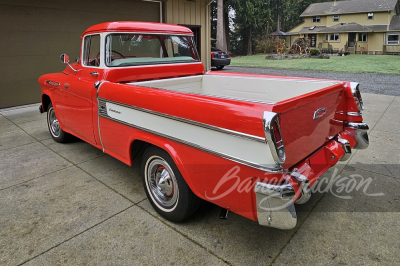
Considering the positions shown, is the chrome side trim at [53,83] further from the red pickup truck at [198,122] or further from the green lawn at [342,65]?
the green lawn at [342,65]

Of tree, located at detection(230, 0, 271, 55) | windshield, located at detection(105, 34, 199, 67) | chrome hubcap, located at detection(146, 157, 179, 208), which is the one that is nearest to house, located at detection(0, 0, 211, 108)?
windshield, located at detection(105, 34, 199, 67)

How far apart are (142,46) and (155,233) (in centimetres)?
253

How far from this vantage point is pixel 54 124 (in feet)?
16.1

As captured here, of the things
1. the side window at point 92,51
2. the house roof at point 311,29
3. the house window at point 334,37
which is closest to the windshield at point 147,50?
the side window at point 92,51

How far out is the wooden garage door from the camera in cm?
747

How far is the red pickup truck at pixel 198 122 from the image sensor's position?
1948mm

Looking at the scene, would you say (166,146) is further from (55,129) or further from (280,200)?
(55,129)

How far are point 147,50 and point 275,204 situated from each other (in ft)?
9.59

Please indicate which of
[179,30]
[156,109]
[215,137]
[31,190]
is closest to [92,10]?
[179,30]

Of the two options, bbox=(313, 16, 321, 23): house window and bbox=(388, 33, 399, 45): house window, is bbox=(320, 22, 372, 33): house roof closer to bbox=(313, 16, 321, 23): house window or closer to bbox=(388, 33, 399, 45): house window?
bbox=(388, 33, 399, 45): house window

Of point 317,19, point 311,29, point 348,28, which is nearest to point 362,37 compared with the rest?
point 348,28

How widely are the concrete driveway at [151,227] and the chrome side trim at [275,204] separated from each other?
19.3 inches

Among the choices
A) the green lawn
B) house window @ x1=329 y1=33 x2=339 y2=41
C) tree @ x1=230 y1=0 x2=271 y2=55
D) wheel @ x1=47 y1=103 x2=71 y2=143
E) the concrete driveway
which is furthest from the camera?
tree @ x1=230 y1=0 x2=271 y2=55

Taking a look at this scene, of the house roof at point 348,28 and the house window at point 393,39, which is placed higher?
the house roof at point 348,28
